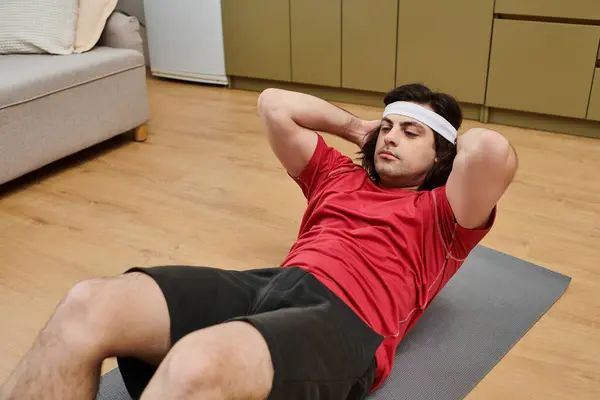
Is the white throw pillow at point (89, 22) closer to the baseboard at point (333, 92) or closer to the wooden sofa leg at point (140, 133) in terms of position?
the wooden sofa leg at point (140, 133)

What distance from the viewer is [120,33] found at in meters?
3.08

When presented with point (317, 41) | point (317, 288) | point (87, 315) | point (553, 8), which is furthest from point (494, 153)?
point (317, 41)

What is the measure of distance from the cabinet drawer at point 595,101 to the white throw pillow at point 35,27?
7.49 ft

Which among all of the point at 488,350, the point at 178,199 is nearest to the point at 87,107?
the point at 178,199

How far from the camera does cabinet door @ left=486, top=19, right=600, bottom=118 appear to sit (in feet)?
9.66

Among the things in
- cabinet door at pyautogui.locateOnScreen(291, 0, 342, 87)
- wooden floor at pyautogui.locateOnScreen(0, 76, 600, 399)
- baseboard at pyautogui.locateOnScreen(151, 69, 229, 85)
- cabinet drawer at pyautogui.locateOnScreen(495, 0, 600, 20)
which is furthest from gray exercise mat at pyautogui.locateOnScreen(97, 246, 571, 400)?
baseboard at pyautogui.locateOnScreen(151, 69, 229, 85)

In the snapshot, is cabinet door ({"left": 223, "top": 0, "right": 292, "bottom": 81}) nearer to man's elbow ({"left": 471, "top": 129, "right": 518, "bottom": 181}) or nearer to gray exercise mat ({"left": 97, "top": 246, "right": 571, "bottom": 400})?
gray exercise mat ({"left": 97, "top": 246, "right": 571, "bottom": 400})

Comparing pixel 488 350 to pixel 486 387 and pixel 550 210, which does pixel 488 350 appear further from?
pixel 550 210

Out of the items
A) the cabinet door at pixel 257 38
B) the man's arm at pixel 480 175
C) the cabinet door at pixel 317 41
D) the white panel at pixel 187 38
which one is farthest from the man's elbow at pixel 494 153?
the white panel at pixel 187 38

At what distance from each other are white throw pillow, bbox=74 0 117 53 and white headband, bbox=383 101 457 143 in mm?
1830

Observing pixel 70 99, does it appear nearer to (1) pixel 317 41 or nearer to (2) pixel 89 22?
(2) pixel 89 22

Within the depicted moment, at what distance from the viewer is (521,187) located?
8.55ft

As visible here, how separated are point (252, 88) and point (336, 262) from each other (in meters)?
2.66

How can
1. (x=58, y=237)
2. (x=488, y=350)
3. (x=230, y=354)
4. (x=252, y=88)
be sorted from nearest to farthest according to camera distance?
(x=230, y=354) → (x=488, y=350) → (x=58, y=237) → (x=252, y=88)
